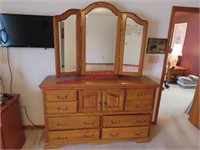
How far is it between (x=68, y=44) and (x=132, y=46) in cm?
83

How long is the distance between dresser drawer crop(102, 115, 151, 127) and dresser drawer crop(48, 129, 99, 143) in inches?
7.7

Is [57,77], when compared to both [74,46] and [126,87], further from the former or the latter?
[126,87]

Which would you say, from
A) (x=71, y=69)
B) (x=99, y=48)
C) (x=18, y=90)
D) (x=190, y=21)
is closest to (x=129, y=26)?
(x=99, y=48)

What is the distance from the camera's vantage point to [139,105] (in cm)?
201

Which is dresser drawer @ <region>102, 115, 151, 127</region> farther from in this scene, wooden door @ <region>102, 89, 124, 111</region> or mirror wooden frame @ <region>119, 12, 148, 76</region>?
mirror wooden frame @ <region>119, 12, 148, 76</region>

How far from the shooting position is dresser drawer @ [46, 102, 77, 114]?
1.85 m

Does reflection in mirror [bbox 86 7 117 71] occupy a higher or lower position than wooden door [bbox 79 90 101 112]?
higher

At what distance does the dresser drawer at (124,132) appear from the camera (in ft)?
6.77

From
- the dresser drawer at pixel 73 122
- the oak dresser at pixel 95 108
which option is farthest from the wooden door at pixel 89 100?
the dresser drawer at pixel 73 122

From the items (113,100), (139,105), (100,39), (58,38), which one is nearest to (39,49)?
(58,38)

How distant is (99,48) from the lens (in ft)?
6.88

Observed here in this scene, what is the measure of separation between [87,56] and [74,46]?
0.70 feet

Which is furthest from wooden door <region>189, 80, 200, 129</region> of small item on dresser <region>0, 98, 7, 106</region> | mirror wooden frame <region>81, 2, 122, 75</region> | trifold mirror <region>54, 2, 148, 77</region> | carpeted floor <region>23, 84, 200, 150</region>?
small item on dresser <region>0, 98, 7, 106</region>

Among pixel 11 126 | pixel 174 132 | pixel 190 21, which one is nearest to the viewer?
pixel 11 126
